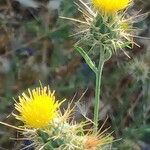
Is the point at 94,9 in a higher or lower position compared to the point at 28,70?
higher

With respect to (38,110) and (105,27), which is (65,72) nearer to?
(105,27)

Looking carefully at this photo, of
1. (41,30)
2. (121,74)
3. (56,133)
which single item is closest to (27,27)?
(41,30)

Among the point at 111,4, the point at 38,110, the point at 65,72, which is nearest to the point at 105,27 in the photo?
the point at 111,4

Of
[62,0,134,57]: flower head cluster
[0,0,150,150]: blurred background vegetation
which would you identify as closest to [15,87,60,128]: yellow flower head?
[62,0,134,57]: flower head cluster

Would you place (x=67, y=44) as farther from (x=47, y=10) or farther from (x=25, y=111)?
(x=25, y=111)

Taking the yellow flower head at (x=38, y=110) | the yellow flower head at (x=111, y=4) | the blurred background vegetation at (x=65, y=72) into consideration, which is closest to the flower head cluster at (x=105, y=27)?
the yellow flower head at (x=111, y=4)
